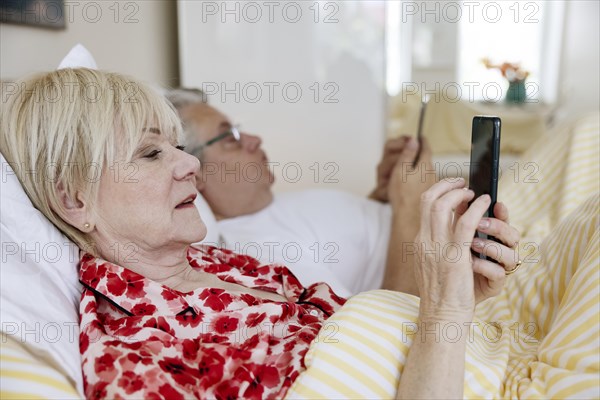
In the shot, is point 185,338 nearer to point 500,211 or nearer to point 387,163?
point 500,211

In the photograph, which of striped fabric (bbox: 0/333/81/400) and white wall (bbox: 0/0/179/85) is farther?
white wall (bbox: 0/0/179/85)

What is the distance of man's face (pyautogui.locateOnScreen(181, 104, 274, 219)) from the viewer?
1773 millimetres

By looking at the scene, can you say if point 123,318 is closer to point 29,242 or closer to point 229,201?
point 29,242

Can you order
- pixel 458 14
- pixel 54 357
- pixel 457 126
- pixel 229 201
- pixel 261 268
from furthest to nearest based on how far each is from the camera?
1. pixel 458 14
2. pixel 457 126
3. pixel 229 201
4. pixel 261 268
5. pixel 54 357

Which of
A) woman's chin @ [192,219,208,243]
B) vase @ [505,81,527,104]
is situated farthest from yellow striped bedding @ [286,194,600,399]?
vase @ [505,81,527,104]

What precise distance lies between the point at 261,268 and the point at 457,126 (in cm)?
305

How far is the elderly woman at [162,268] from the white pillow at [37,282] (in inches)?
0.9

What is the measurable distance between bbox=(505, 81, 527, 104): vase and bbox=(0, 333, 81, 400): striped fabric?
4.65m

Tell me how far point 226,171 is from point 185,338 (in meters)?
0.93

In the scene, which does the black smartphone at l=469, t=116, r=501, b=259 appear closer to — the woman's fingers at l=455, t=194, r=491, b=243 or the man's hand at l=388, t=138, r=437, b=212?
the woman's fingers at l=455, t=194, r=491, b=243

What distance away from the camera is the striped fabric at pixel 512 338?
0.82 meters

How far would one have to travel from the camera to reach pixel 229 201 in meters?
1.78

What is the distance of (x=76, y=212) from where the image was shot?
1.02 metres

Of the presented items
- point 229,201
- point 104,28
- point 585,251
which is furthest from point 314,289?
point 104,28
